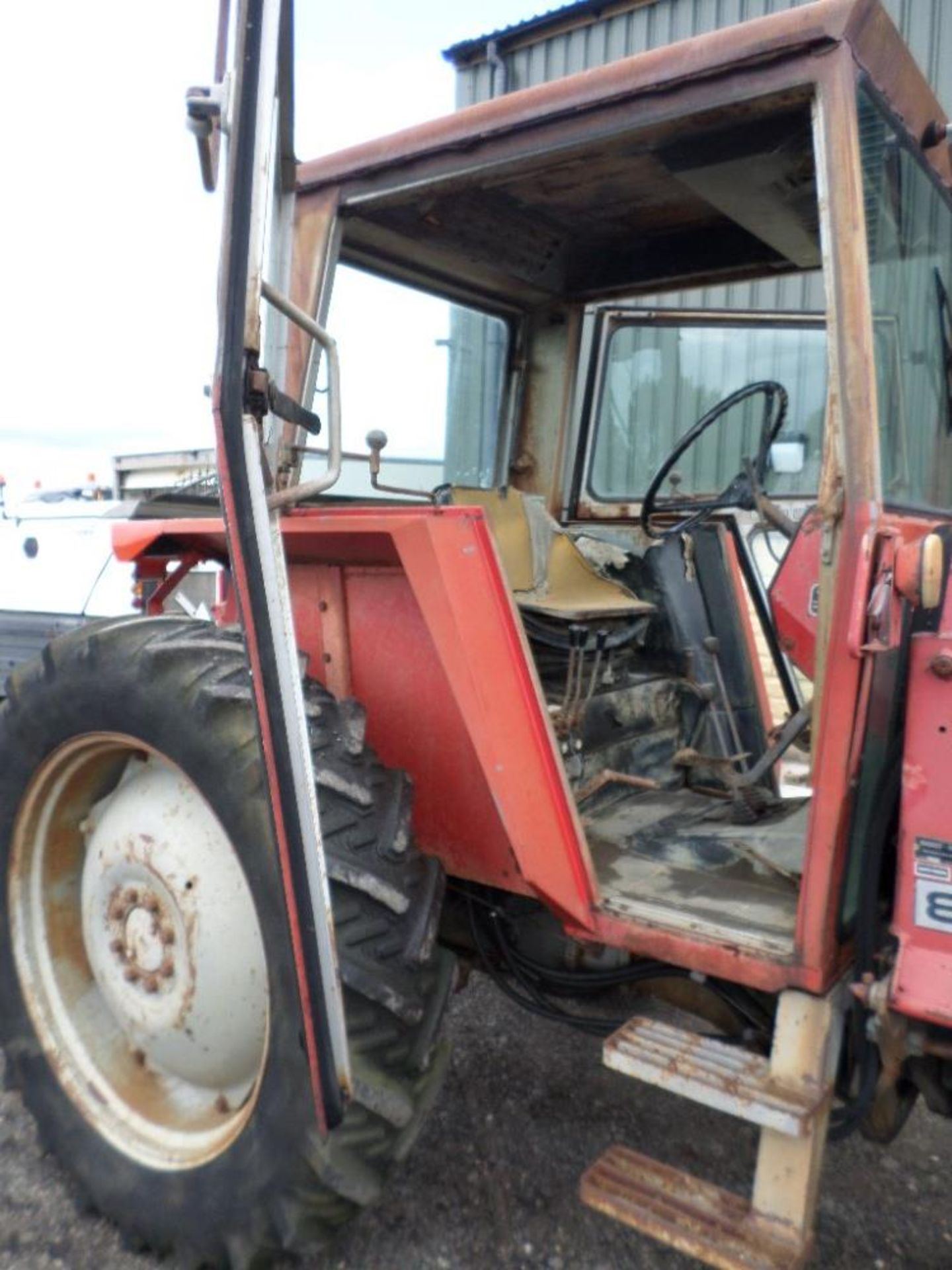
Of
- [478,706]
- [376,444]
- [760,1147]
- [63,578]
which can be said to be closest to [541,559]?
[376,444]

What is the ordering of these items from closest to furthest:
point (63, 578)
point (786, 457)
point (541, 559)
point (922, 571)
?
point (922, 571), point (786, 457), point (541, 559), point (63, 578)

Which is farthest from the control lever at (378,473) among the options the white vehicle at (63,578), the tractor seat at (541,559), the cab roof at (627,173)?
the white vehicle at (63,578)

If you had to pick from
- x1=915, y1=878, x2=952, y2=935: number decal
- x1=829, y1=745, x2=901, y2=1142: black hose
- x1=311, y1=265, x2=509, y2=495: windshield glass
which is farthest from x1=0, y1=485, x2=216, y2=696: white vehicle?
x1=915, y1=878, x2=952, y2=935: number decal

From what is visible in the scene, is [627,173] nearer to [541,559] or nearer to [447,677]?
[541,559]

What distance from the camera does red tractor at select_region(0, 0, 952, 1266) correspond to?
1629mm

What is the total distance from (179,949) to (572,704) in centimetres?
105

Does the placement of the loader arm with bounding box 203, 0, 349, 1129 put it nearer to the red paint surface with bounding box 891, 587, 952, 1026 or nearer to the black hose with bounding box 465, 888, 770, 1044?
the black hose with bounding box 465, 888, 770, 1044

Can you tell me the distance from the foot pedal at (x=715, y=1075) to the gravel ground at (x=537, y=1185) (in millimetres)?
574

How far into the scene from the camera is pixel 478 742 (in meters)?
1.87

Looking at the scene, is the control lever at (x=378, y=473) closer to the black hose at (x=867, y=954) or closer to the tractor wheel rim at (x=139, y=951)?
the tractor wheel rim at (x=139, y=951)

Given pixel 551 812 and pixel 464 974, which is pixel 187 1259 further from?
pixel 551 812

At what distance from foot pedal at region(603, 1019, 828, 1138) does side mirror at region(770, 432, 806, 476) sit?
1.52 m

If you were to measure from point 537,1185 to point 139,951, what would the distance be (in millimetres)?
985

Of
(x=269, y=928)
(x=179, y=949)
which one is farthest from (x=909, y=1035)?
(x=179, y=949)
